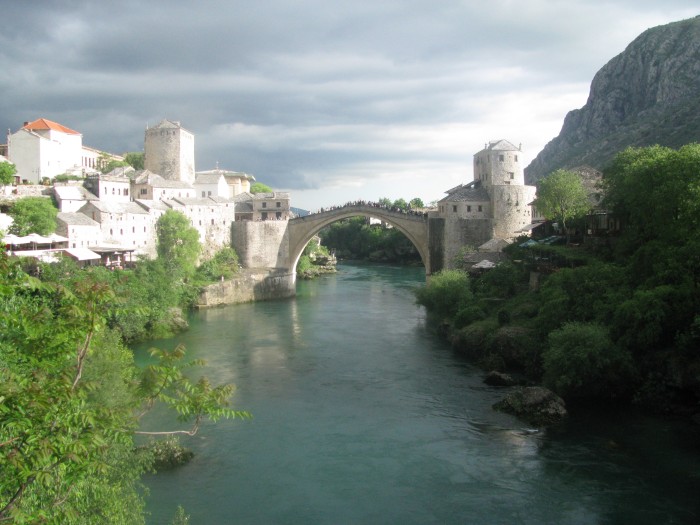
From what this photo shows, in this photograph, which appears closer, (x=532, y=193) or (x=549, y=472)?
(x=549, y=472)

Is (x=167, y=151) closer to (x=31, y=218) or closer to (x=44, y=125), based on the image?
(x=44, y=125)

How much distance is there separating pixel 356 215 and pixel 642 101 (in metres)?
56.4

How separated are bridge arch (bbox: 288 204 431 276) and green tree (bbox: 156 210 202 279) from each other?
273 inches

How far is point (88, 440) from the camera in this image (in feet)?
16.7

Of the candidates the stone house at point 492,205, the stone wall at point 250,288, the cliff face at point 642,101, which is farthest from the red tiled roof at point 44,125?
the cliff face at point 642,101

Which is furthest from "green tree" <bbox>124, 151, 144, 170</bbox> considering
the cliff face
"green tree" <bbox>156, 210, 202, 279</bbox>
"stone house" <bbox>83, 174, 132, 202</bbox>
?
the cliff face

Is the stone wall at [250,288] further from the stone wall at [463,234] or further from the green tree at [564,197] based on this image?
the green tree at [564,197]

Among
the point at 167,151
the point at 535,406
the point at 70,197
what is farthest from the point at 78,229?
the point at 535,406

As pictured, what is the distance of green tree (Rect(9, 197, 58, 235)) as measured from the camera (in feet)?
97.6

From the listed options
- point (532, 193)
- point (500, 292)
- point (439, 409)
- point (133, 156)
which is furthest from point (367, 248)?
point (439, 409)

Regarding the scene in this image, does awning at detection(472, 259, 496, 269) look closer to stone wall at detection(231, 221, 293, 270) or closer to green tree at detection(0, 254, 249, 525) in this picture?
stone wall at detection(231, 221, 293, 270)

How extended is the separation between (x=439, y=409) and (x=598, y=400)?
164 inches

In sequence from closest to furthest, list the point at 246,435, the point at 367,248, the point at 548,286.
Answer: the point at 246,435
the point at 548,286
the point at 367,248

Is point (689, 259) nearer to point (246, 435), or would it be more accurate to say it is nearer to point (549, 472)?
point (549, 472)
